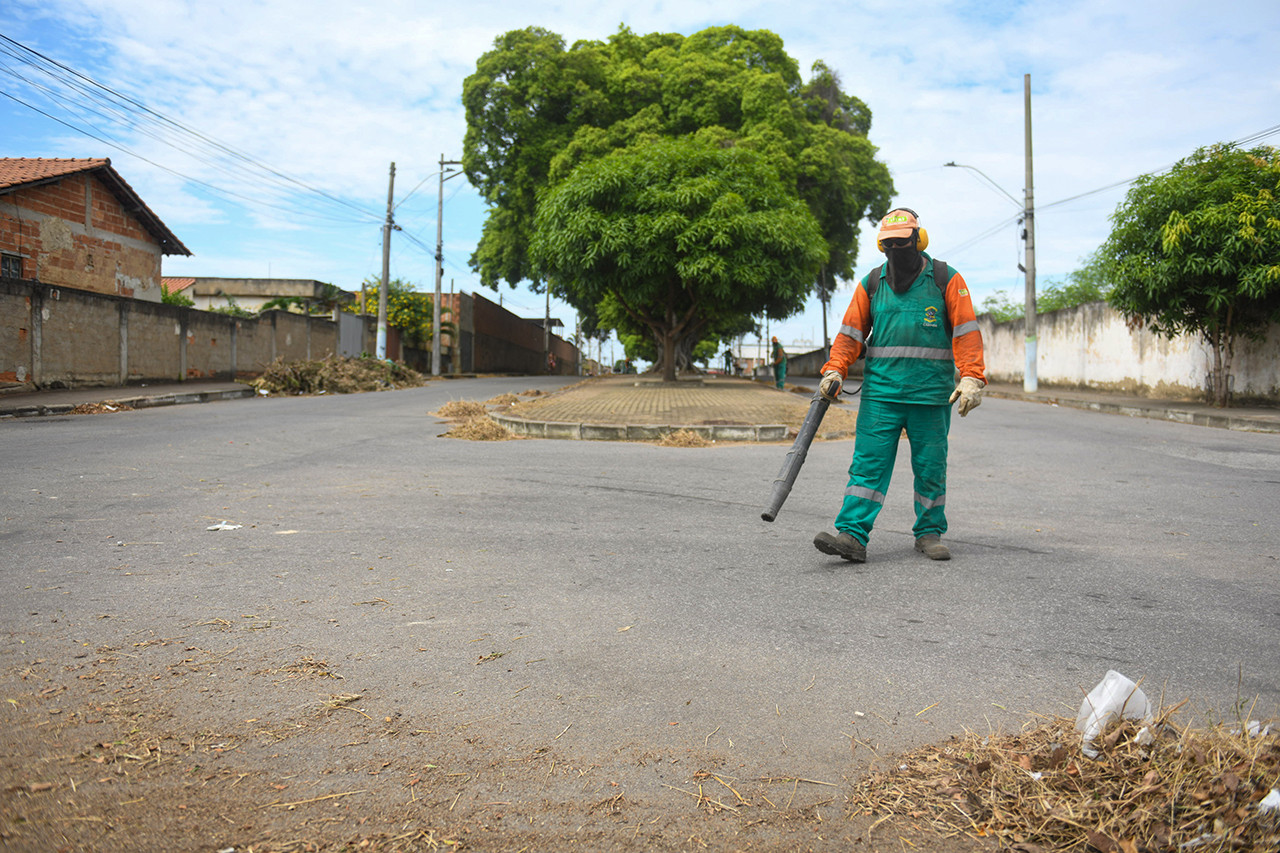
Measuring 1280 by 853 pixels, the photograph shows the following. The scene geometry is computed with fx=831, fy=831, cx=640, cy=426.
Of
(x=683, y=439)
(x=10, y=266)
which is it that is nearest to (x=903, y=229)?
(x=683, y=439)

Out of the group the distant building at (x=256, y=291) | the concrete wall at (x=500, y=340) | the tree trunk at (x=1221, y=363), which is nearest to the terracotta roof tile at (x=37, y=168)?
the distant building at (x=256, y=291)

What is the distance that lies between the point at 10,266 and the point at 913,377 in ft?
80.7

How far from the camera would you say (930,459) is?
4.55 meters

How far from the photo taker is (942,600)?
373cm

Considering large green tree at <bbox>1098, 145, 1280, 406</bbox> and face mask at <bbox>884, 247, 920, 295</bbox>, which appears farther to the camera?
large green tree at <bbox>1098, 145, 1280, 406</bbox>

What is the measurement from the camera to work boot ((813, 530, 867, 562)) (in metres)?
4.36

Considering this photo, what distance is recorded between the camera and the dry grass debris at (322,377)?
→ 20.1m

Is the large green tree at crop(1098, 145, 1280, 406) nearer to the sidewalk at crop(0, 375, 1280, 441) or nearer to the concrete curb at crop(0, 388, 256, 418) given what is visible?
the sidewalk at crop(0, 375, 1280, 441)

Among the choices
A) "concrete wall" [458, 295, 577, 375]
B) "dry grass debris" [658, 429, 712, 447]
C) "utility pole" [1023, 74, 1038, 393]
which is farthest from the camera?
"concrete wall" [458, 295, 577, 375]

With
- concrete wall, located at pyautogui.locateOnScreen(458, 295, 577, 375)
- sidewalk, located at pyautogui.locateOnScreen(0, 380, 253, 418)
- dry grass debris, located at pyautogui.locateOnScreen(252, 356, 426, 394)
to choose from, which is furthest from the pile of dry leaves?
concrete wall, located at pyautogui.locateOnScreen(458, 295, 577, 375)

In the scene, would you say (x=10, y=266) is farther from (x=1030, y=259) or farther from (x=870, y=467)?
(x=1030, y=259)

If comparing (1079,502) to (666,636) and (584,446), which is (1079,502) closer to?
(666,636)

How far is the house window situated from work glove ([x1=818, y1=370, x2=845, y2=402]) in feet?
78.2

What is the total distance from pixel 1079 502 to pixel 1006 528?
1.35 meters
